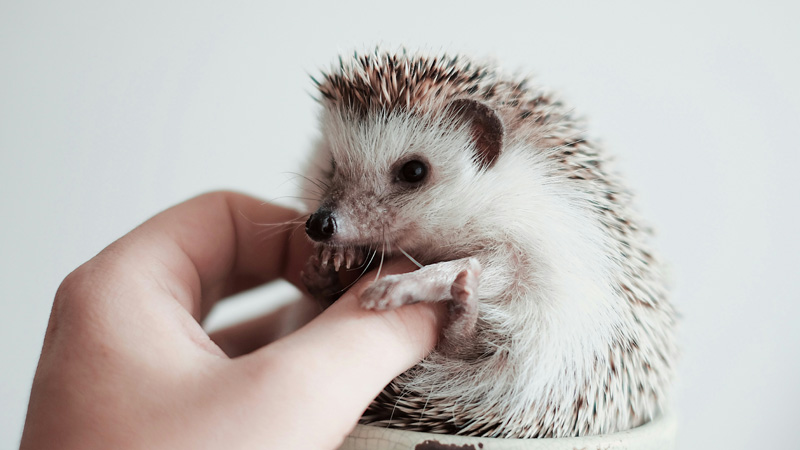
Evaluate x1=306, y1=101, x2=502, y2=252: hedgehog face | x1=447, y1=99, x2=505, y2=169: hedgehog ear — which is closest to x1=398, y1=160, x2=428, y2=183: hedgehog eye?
x1=306, y1=101, x2=502, y2=252: hedgehog face

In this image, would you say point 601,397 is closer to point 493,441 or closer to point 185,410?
point 493,441

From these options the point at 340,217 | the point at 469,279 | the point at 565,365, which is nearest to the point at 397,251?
the point at 340,217

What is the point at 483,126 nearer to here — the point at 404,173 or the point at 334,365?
the point at 404,173

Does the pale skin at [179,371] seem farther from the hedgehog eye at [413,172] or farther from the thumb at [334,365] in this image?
the hedgehog eye at [413,172]

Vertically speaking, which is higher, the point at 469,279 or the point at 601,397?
the point at 469,279

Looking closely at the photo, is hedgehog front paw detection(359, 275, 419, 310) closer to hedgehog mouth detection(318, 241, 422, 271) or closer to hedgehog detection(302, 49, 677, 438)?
hedgehog detection(302, 49, 677, 438)

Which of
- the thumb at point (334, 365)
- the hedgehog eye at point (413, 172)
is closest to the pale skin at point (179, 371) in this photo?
the thumb at point (334, 365)
